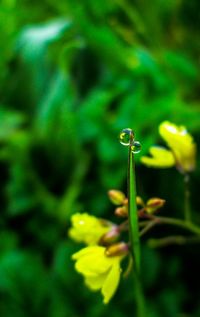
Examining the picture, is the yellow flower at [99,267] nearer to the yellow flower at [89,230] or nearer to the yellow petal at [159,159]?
the yellow flower at [89,230]

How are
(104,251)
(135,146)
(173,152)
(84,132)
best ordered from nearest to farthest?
(135,146) < (104,251) < (173,152) < (84,132)

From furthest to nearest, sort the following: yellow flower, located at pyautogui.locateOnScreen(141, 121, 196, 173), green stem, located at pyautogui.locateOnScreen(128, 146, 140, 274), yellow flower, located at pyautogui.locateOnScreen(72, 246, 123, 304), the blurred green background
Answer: the blurred green background, yellow flower, located at pyautogui.locateOnScreen(141, 121, 196, 173), yellow flower, located at pyautogui.locateOnScreen(72, 246, 123, 304), green stem, located at pyautogui.locateOnScreen(128, 146, 140, 274)

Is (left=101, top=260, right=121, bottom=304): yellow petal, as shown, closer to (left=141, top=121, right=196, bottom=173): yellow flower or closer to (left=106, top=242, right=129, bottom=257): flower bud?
(left=106, top=242, right=129, bottom=257): flower bud

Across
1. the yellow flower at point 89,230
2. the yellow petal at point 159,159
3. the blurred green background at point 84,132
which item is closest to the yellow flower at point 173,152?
the yellow petal at point 159,159

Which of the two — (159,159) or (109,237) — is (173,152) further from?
(109,237)

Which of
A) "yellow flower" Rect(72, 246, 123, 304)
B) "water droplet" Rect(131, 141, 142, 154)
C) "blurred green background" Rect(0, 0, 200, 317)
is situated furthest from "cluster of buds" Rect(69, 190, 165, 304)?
"blurred green background" Rect(0, 0, 200, 317)

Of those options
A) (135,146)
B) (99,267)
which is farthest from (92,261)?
(135,146)
